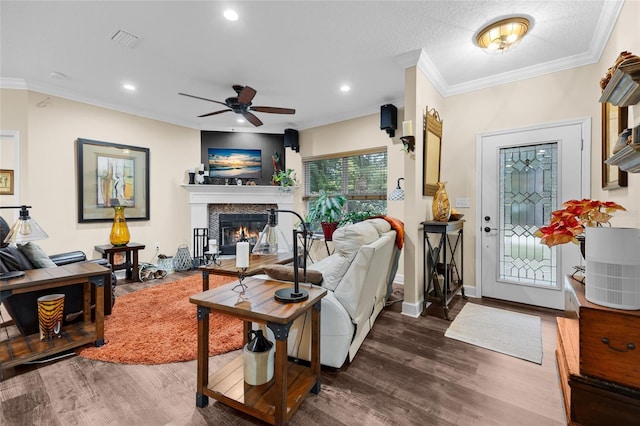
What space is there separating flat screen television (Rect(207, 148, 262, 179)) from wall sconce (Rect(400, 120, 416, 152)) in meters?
3.37

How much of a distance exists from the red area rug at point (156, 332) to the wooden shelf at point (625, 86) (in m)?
2.90

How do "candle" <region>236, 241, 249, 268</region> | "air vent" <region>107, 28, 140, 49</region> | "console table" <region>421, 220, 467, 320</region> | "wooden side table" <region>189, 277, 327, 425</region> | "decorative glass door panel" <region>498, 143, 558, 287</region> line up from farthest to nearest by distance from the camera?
"decorative glass door panel" <region>498, 143, 558, 287</region> < "console table" <region>421, 220, 467, 320</region> < "air vent" <region>107, 28, 140, 49</region> < "candle" <region>236, 241, 249, 268</region> < "wooden side table" <region>189, 277, 327, 425</region>

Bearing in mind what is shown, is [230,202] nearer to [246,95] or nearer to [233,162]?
[233,162]

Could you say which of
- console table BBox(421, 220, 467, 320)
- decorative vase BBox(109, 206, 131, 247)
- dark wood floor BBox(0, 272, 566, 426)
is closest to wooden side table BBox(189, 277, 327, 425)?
dark wood floor BBox(0, 272, 566, 426)

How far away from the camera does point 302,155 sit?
5.32 metres

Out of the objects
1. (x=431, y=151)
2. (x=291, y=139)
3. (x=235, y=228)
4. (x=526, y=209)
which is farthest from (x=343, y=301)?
(x=235, y=228)

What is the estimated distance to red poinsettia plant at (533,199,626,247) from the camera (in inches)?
59.8

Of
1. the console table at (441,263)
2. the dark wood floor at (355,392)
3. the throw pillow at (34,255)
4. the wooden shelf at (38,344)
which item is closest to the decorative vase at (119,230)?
the throw pillow at (34,255)

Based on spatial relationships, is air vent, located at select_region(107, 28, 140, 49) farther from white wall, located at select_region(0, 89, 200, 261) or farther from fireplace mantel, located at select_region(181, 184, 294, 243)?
fireplace mantel, located at select_region(181, 184, 294, 243)

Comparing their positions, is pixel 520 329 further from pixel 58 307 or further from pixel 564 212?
pixel 58 307

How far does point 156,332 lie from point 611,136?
432 centimetres

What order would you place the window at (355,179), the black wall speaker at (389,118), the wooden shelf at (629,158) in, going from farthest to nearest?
1. the window at (355,179)
2. the black wall speaker at (389,118)
3. the wooden shelf at (629,158)

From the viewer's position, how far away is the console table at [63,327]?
75.9 inches

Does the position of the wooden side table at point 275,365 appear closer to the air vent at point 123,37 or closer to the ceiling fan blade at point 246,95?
the ceiling fan blade at point 246,95
